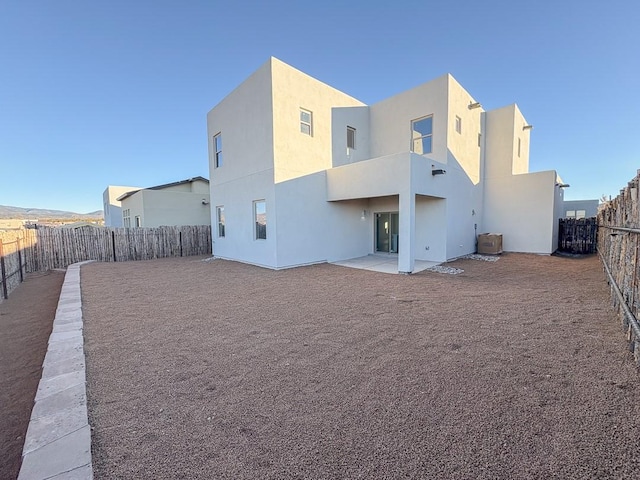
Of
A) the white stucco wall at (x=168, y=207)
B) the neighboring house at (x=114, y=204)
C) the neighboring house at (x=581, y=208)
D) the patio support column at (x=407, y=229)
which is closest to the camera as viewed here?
the patio support column at (x=407, y=229)

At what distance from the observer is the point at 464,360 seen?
3.12 m

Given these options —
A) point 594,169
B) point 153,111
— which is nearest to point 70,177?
point 153,111

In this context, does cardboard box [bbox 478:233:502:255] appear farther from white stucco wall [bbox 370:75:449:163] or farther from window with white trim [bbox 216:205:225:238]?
window with white trim [bbox 216:205:225:238]

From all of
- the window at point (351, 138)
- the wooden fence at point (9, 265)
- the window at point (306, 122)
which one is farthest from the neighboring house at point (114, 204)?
the window at point (351, 138)

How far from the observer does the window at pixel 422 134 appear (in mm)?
10523

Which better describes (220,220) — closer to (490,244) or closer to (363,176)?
(363,176)

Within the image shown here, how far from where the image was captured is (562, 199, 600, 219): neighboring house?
77.4 ft

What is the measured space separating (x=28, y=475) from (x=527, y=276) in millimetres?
9745

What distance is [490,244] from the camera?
12203 millimetres

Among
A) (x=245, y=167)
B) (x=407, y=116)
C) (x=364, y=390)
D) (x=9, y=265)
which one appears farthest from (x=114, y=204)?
(x=364, y=390)

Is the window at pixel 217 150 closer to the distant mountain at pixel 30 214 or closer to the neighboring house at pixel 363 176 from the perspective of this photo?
the neighboring house at pixel 363 176

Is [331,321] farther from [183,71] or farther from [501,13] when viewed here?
[183,71]

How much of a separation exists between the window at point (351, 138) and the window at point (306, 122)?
2.12 metres

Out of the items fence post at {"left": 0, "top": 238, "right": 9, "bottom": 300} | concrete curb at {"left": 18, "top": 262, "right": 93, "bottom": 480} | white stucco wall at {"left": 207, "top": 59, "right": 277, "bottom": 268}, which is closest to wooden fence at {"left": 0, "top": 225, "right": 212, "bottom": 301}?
fence post at {"left": 0, "top": 238, "right": 9, "bottom": 300}
